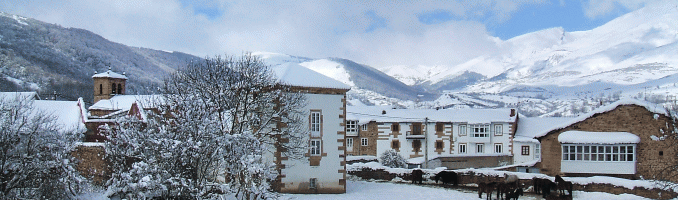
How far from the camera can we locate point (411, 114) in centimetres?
6719

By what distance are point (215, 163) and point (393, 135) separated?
44.3m

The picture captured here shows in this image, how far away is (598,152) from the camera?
37.4 meters

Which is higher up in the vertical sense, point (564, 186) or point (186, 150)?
point (186, 150)

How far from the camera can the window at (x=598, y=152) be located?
36.8 m

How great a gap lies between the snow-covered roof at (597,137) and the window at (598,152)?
48 centimetres

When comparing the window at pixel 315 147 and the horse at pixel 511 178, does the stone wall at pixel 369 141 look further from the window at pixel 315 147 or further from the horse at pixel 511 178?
the horse at pixel 511 178

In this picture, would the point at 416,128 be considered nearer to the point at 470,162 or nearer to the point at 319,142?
the point at 470,162

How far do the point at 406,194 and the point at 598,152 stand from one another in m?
13.7

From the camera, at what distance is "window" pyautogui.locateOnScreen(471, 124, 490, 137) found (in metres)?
64.2

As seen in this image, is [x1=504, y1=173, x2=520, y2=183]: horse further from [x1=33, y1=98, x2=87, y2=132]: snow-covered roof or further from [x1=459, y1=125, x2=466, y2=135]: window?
[x1=33, y1=98, x2=87, y2=132]: snow-covered roof

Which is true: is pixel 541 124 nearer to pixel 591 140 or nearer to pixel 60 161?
pixel 591 140

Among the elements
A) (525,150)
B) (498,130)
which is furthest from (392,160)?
(525,150)

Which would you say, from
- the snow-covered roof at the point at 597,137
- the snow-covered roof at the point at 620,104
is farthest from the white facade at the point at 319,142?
the snow-covered roof at the point at 597,137

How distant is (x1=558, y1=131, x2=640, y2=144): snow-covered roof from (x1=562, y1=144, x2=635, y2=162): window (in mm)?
484
